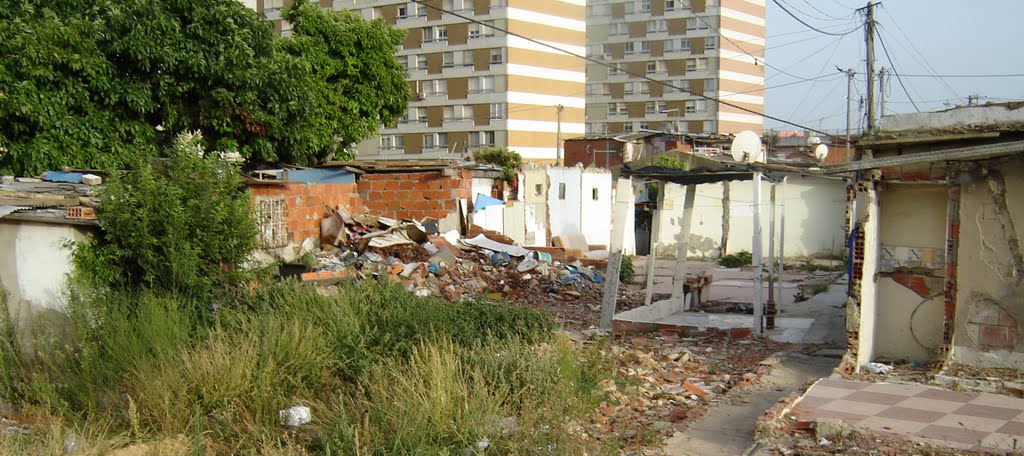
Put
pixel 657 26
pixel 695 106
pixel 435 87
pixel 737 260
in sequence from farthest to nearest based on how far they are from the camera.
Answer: pixel 657 26 → pixel 695 106 → pixel 435 87 → pixel 737 260

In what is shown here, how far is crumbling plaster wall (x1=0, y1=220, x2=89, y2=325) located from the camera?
922cm

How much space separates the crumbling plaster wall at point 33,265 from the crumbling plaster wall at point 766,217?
19.6 meters

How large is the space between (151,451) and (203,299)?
13.7ft

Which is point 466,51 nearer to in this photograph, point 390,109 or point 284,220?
point 390,109

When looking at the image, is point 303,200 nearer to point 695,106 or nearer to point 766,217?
point 766,217

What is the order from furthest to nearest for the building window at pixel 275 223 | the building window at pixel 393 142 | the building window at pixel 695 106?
the building window at pixel 695 106 < the building window at pixel 393 142 < the building window at pixel 275 223

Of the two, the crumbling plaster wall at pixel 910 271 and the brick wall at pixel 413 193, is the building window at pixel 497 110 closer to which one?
the brick wall at pixel 413 193

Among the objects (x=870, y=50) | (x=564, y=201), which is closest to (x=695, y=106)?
(x=564, y=201)

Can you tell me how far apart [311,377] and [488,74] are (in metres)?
42.5

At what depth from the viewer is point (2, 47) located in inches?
499

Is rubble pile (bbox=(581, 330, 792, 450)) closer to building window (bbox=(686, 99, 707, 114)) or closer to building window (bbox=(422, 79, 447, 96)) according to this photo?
building window (bbox=(422, 79, 447, 96))

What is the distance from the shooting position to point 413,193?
19.5m

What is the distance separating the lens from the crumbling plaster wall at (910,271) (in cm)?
887

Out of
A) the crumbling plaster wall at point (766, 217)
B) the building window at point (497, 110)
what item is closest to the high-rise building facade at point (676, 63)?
the building window at point (497, 110)
